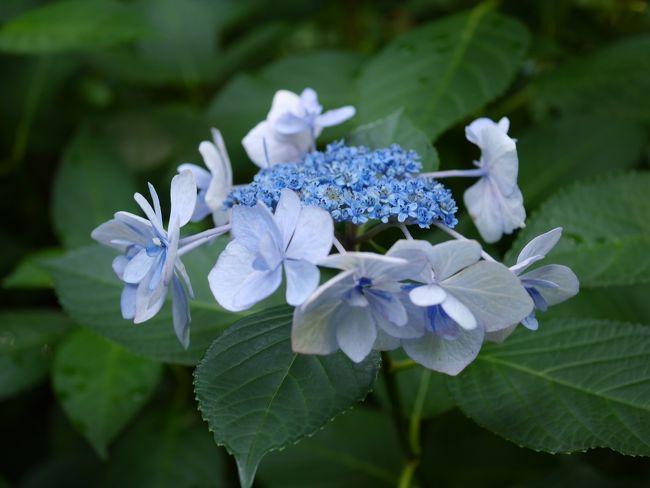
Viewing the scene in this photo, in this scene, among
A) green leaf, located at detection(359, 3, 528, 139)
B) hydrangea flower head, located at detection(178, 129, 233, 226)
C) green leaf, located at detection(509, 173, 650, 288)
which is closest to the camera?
hydrangea flower head, located at detection(178, 129, 233, 226)

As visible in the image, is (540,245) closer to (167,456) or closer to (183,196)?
(183,196)

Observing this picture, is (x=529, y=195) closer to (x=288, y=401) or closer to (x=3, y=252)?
(x=288, y=401)

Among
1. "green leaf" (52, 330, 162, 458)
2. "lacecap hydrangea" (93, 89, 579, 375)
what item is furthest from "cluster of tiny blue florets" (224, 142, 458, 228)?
"green leaf" (52, 330, 162, 458)

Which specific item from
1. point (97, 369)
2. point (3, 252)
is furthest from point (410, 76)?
point (3, 252)

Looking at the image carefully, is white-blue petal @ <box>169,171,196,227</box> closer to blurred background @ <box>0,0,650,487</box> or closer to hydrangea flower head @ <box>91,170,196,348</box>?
hydrangea flower head @ <box>91,170,196,348</box>

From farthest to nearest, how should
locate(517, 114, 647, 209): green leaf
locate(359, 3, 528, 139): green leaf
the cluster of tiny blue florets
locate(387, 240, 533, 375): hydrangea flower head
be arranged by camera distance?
locate(517, 114, 647, 209): green leaf → locate(359, 3, 528, 139): green leaf → the cluster of tiny blue florets → locate(387, 240, 533, 375): hydrangea flower head

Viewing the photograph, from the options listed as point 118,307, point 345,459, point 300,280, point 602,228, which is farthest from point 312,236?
point 345,459
